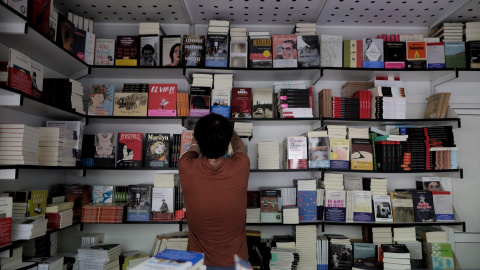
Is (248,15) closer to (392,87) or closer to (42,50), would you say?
(392,87)

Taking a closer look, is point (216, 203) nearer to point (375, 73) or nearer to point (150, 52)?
point (150, 52)

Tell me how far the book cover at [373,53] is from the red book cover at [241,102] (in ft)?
4.29

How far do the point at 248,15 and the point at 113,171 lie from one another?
2.35 metres

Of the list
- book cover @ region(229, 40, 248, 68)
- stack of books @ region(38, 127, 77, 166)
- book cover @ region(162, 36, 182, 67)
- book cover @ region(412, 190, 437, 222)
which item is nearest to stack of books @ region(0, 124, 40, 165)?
stack of books @ region(38, 127, 77, 166)

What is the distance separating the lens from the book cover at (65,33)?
2.69 m

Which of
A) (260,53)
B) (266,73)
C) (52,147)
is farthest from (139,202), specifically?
(260,53)

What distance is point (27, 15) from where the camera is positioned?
2227mm

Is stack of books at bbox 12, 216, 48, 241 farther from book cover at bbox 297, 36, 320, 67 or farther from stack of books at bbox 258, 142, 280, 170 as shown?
book cover at bbox 297, 36, 320, 67

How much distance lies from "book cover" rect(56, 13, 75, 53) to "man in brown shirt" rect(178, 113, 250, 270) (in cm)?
182

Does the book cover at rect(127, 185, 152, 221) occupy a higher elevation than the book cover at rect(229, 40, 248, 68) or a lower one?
lower

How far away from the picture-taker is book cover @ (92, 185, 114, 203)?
316 centimetres

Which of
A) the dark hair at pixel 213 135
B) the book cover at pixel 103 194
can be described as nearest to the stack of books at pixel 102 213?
the book cover at pixel 103 194

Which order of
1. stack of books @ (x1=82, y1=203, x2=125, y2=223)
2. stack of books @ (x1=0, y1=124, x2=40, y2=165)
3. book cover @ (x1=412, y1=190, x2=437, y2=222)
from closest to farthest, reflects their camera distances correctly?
stack of books @ (x1=0, y1=124, x2=40, y2=165) → stack of books @ (x1=82, y1=203, x2=125, y2=223) → book cover @ (x1=412, y1=190, x2=437, y2=222)

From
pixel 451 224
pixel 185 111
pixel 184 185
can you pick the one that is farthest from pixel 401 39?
pixel 184 185
